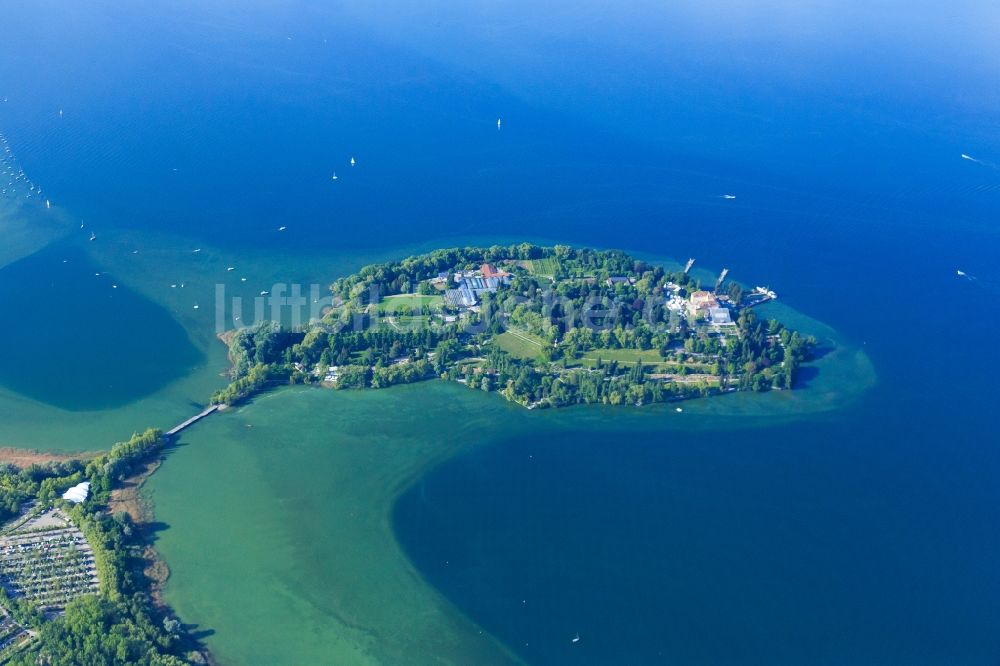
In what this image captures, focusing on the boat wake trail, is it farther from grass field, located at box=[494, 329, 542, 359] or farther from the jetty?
the jetty

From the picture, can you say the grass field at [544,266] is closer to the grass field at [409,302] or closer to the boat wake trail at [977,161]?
the grass field at [409,302]

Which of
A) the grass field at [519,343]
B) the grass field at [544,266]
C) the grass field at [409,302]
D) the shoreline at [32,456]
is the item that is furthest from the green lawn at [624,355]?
the shoreline at [32,456]

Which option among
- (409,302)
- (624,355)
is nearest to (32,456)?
(409,302)

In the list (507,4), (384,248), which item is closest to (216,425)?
(384,248)

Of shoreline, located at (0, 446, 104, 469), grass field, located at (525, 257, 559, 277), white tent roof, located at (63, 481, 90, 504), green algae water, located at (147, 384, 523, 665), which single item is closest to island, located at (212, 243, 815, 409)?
grass field, located at (525, 257, 559, 277)

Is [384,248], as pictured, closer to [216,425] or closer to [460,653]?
[216,425]

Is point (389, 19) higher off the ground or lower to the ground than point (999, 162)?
higher
